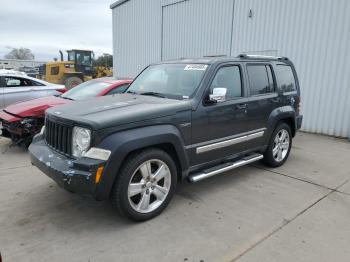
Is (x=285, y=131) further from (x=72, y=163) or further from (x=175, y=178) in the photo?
(x=72, y=163)

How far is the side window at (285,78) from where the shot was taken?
5407mm

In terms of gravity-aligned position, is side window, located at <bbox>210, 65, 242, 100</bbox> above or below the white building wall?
below

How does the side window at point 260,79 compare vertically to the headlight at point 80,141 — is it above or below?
above

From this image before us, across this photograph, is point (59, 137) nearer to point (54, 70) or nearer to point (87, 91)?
point (87, 91)

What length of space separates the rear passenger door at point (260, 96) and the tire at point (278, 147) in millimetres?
376

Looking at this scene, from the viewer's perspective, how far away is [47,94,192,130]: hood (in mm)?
3240

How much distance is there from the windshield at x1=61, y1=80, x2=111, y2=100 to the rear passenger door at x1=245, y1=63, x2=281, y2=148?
334 centimetres

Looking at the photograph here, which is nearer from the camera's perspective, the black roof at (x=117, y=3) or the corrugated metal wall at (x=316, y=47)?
the corrugated metal wall at (x=316, y=47)

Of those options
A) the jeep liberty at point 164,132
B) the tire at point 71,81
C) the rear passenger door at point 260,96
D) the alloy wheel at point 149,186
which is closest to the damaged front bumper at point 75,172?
the jeep liberty at point 164,132

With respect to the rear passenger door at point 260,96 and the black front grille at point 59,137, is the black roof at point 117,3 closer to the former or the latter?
the rear passenger door at point 260,96

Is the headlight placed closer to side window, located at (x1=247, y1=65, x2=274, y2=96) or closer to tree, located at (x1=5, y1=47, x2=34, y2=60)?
side window, located at (x1=247, y1=65, x2=274, y2=96)

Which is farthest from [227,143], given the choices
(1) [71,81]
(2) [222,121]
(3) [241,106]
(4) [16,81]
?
(1) [71,81]

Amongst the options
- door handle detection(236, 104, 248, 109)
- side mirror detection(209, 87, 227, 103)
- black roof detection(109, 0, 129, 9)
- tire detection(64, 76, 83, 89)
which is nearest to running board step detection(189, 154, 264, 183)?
door handle detection(236, 104, 248, 109)

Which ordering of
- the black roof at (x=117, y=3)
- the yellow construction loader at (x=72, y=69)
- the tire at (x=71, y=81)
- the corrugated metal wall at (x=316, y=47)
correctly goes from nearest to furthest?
the corrugated metal wall at (x=316, y=47) < the black roof at (x=117, y=3) < the tire at (x=71, y=81) < the yellow construction loader at (x=72, y=69)
